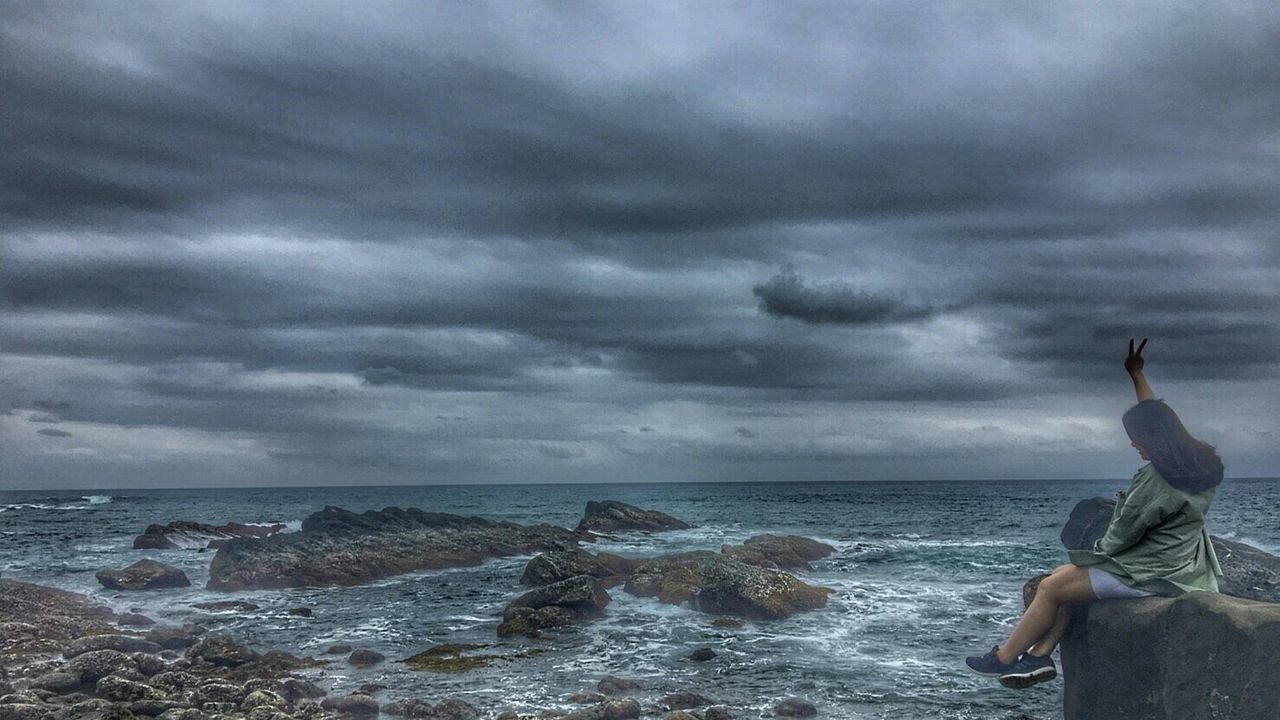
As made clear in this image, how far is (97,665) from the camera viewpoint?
18906mm

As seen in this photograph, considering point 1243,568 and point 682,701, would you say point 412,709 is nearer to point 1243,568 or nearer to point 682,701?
point 682,701

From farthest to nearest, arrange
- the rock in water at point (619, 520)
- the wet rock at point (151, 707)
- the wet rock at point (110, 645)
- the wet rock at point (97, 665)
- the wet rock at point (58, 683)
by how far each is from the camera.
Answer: the rock in water at point (619, 520), the wet rock at point (110, 645), the wet rock at point (97, 665), the wet rock at point (58, 683), the wet rock at point (151, 707)

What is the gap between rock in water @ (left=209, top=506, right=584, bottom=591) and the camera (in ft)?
124

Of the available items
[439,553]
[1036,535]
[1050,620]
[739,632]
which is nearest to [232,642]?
[739,632]

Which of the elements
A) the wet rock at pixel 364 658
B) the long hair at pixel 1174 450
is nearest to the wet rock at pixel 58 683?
the wet rock at pixel 364 658

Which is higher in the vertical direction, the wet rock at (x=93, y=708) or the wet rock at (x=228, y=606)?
the wet rock at (x=93, y=708)

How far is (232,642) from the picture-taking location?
888 inches

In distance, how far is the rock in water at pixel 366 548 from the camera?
37938 mm

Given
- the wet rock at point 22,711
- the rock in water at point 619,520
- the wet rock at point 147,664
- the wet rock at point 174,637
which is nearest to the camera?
the wet rock at point 22,711

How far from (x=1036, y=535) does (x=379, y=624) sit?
50.9 meters

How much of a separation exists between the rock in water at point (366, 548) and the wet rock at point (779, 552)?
38.0 ft

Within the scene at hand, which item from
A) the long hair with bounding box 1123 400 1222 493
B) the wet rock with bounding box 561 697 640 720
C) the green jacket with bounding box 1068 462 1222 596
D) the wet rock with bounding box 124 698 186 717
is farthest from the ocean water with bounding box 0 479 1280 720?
the long hair with bounding box 1123 400 1222 493

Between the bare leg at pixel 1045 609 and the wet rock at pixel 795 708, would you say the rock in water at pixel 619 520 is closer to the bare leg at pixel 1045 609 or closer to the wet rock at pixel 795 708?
the wet rock at pixel 795 708

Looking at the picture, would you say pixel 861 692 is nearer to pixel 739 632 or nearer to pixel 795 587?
pixel 739 632
